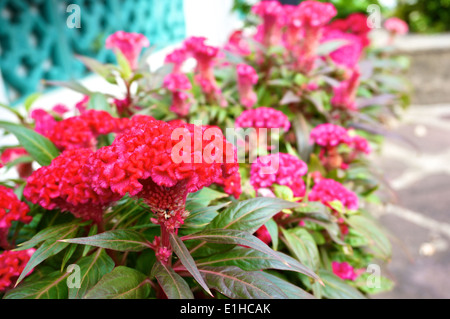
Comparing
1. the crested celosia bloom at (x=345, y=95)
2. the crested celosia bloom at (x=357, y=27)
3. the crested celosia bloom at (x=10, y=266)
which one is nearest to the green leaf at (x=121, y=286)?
the crested celosia bloom at (x=10, y=266)

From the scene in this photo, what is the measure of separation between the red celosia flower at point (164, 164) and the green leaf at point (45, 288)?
Result: 0.84 feet

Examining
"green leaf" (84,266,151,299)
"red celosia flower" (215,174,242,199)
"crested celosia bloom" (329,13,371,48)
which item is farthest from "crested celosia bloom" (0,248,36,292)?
"crested celosia bloom" (329,13,371,48)

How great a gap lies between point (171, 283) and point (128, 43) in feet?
3.46

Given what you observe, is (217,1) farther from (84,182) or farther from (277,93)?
(84,182)

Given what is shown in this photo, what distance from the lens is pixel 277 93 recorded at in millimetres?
1821

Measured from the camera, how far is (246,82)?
147 cm

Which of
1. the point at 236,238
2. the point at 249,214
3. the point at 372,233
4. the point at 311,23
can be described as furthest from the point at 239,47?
the point at 236,238

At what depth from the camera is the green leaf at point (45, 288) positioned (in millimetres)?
696

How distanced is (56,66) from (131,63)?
67.6 inches

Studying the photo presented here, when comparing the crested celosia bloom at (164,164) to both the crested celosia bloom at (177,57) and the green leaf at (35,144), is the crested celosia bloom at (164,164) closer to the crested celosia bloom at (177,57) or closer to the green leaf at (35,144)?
the green leaf at (35,144)

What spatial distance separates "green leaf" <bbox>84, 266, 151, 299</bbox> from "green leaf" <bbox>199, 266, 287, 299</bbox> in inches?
5.2

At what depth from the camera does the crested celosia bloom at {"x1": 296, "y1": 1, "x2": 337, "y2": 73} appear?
154 cm

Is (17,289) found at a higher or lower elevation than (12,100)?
lower
